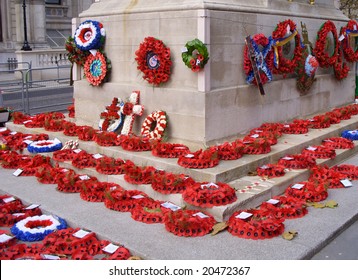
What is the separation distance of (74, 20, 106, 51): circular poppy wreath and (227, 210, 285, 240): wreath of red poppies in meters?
4.98

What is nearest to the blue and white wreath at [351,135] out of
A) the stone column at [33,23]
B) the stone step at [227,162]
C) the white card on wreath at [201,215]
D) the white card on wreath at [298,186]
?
the stone step at [227,162]

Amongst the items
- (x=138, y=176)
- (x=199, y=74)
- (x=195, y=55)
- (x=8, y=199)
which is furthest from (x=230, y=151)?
(x=8, y=199)

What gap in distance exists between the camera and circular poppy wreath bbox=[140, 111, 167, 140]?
8055 millimetres

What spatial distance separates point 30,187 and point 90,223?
1.87 m

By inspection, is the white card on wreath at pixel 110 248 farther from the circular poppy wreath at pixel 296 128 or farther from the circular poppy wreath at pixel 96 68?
the circular poppy wreath at pixel 296 128

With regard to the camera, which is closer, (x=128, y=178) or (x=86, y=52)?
(x=128, y=178)

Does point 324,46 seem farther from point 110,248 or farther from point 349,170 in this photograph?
point 110,248

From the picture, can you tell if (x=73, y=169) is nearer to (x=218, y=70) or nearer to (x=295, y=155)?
(x=218, y=70)

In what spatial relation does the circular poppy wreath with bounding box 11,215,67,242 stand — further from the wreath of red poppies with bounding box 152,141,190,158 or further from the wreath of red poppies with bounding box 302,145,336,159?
the wreath of red poppies with bounding box 302,145,336,159

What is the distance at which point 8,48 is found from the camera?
101 ft

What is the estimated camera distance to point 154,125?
8.45 m

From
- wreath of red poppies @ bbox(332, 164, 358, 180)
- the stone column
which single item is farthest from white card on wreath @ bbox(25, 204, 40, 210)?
the stone column

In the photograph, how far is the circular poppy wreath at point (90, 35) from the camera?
30.1 ft

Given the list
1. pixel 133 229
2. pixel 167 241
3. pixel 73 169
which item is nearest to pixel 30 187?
pixel 73 169
